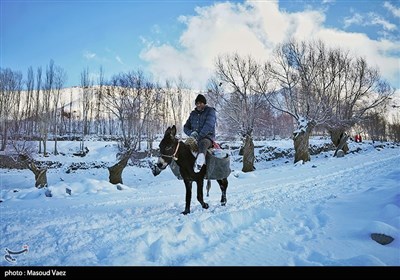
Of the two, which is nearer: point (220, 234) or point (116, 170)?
point (220, 234)

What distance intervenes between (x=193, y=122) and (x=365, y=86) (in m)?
30.6

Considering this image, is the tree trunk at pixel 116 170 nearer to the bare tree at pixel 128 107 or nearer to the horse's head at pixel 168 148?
the bare tree at pixel 128 107

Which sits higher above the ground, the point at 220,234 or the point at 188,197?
the point at 188,197

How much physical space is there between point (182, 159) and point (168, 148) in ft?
1.48

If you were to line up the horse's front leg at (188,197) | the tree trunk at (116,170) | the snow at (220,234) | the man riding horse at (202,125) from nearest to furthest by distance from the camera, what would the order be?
the snow at (220,234) → the horse's front leg at (188,197) → the man riding horse at (202,125) → the tree trunk at (116,170)

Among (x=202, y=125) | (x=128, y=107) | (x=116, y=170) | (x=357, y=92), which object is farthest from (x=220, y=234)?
(x=357, y=92)

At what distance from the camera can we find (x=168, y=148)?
5469 millimetres

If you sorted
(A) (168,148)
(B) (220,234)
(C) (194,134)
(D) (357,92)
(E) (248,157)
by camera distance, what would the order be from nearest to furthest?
(B) (220,234) < (A) (168,148) < (C) (194,134) < (E) (248,157) < (D) (357,92)

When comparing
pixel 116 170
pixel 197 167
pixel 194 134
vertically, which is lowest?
pixel 116 170

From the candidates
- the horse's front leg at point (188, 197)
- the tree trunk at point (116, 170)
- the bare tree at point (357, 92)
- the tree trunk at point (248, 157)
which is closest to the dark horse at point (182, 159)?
the horse's front leg at point (188, 197)

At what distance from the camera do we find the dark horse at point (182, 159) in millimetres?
5457

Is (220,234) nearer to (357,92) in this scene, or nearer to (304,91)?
(304,91)

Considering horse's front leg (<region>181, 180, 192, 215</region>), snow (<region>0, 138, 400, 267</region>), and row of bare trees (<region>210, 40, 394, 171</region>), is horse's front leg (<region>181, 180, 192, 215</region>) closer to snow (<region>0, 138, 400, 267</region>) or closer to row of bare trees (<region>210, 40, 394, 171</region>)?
snow (<region>0, 138, 400, 267</region>)
